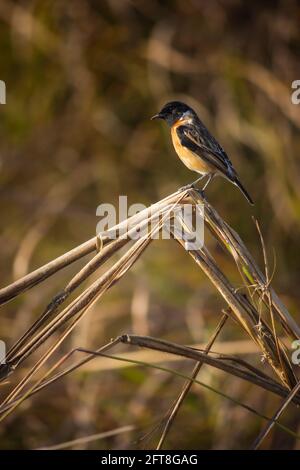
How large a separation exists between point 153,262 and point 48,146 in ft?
5.58

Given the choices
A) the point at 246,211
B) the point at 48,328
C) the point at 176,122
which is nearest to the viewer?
the point at 48,328

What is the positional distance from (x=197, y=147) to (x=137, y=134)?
11.6ft

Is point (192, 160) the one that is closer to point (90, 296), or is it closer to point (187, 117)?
point (187, 117)

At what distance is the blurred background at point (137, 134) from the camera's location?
19.6 feet

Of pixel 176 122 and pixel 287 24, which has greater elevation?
pixel 287 24

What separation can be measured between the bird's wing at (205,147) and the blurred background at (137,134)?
6.34 feet

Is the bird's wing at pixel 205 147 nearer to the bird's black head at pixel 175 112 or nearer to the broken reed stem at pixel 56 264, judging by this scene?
the bird's black head at pixel 175 112

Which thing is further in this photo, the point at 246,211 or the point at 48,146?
the point at 48,146

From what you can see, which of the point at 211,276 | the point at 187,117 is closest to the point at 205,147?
the point at 187,117

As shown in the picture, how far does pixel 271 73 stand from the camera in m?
6.62

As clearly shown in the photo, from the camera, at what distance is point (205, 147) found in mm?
3740

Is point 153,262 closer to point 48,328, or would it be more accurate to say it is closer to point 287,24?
point 287,24

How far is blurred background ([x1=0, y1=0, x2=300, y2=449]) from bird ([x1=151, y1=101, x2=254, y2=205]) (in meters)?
1.87

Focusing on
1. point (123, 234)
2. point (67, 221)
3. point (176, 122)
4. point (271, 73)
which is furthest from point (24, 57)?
point (123, 234)
